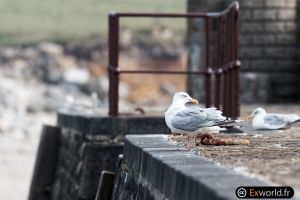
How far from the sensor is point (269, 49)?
68.9 ft

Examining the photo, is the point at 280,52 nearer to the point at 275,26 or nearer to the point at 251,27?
the point at 275,26

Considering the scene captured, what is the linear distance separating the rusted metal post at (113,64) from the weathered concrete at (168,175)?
3925 millimetres

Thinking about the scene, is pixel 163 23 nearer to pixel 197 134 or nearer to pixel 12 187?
pixel 12 187

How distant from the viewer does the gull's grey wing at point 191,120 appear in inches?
342

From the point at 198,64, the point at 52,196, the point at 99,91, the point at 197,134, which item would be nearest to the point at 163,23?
the point at 99,91

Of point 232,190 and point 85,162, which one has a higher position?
point 232,190

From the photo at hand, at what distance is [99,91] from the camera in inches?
2019

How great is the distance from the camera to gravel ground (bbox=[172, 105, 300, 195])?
249 inches

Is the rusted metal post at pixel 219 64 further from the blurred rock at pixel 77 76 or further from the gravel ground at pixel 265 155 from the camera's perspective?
the blurred rock at pixel 77 76

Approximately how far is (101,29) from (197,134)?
55.5m

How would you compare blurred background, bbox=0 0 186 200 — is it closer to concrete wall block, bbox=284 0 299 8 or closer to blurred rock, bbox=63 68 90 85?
blurred rock, bbox=63 68 90 85

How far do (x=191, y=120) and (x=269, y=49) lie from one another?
12436mm

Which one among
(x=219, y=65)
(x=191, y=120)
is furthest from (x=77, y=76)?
(x=191, y=120)

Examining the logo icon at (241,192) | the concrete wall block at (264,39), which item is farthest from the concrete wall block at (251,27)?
the logo icon at (241,192)
